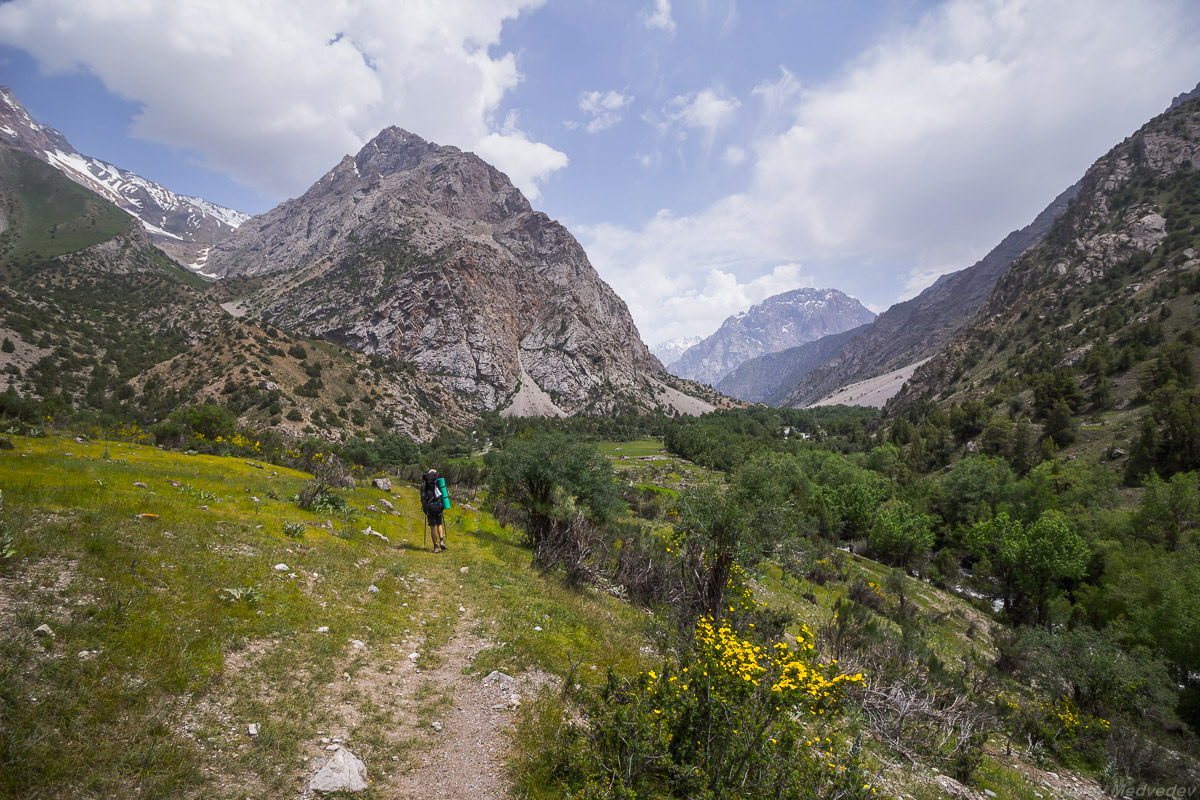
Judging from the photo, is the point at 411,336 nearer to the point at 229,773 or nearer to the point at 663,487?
the point at 663,487

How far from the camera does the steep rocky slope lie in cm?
7923

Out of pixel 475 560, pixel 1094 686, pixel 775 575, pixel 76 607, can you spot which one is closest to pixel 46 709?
pixel 76 607

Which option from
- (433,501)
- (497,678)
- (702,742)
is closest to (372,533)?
(433,501)

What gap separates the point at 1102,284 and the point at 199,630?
175m

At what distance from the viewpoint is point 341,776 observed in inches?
180

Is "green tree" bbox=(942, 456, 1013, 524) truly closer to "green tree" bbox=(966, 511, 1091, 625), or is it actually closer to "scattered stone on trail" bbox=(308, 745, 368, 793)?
"green tree" bbox=(966, 511, 1091, 625)

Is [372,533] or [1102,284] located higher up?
[1102,284]

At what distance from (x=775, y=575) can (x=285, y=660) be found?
3059cm

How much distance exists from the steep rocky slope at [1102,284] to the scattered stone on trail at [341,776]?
98.9m

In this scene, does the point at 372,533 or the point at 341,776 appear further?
the point at 372,533

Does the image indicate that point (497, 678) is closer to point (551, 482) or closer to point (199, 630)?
point (199, 630)

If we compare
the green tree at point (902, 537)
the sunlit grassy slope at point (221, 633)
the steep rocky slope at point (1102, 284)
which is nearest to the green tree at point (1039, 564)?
the green tree at point (902, 537)

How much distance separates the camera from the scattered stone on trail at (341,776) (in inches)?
174

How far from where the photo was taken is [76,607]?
17.7ft
